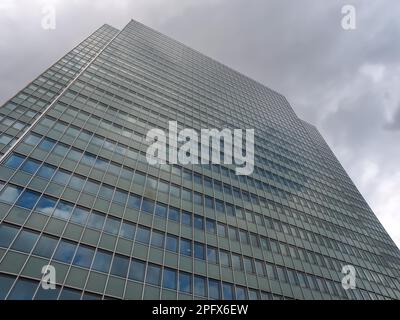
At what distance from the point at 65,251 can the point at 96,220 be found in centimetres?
381

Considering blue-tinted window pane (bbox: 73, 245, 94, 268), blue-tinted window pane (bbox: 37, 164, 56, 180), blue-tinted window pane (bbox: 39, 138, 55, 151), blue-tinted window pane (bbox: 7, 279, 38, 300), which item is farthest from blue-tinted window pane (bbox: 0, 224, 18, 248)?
blue-tinted window pane (bbox: 39, 138, 55, 151)

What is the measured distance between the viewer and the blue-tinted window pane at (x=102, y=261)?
20.5 metres

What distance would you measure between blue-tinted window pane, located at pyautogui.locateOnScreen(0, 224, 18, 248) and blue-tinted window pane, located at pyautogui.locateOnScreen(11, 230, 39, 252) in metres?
0.33

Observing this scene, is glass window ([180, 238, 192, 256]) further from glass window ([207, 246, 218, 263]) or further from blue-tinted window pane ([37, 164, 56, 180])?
blue-tinted window pane ([37, 164, 56, 180])

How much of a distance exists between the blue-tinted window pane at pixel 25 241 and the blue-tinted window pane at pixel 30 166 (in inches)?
239

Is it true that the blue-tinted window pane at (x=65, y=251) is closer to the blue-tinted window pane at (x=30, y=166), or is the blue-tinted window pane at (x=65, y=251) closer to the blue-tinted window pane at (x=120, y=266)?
the blue-tinted window pane at (x=120, y=266)

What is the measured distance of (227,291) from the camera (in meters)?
25.1

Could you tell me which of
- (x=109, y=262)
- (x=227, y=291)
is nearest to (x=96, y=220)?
(x=109, y=262)

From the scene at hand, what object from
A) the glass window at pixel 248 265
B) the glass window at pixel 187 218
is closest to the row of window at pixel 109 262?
the glass window at pixel 248 265

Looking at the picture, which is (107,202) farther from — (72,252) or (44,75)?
(44,75)

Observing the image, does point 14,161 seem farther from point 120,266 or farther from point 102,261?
point 120,266

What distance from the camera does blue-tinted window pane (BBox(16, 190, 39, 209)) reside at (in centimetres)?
2105

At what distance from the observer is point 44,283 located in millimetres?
17578

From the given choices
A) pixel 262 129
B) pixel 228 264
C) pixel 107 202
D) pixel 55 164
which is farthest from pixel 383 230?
pixel 55 164
